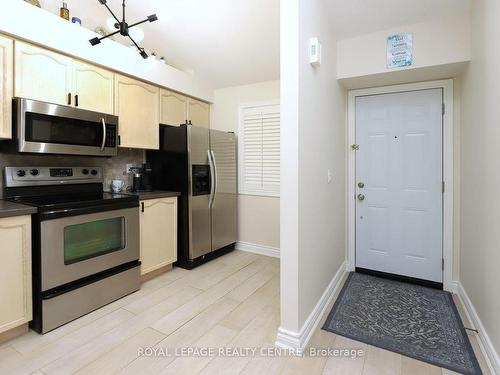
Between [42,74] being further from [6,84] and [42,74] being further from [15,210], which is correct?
[15,210]

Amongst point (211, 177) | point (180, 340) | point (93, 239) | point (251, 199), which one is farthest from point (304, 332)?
point (251, 199)

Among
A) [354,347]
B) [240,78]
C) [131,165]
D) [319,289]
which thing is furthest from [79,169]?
[354,347]

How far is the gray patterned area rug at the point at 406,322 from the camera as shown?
167 cm

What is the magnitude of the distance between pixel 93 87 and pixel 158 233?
4.91ft

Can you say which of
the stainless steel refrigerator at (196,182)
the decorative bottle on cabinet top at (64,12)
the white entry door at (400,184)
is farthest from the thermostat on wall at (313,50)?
the decorative bottle on cabinet top at (64,12)

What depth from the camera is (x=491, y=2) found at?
5.25 feet

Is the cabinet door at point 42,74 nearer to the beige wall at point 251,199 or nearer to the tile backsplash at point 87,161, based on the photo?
the tile backsplash at point 87,161

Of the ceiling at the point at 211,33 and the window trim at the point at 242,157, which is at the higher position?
the ceiling at the point at 211,33

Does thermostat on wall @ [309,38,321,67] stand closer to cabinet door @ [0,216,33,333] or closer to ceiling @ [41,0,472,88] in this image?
ceiling @ [41,0,472,88]

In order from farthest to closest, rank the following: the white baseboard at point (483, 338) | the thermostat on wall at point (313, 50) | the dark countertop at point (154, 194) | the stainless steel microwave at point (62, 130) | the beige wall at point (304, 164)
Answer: the dark countertop at point (154, 194)
the stainless steel microwave at point (62, 130)
the thermostat on wall at point (313, 50)
the beige wall at point (304, 164)
the white baseboard at point (483, 338)

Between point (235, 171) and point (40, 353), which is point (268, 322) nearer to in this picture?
point (40, 353)

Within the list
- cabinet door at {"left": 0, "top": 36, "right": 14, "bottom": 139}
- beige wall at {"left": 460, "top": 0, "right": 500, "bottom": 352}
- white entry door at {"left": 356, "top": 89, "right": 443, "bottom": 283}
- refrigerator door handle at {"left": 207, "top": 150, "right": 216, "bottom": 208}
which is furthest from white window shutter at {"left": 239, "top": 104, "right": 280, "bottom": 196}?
cabinet door at {"left": 0, "top": 36, "right": 14, "bottom": 139}

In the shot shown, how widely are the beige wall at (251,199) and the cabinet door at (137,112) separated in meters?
1.03

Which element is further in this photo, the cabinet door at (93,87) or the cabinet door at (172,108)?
the cabinet door at (172,108)
